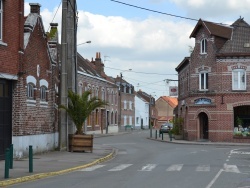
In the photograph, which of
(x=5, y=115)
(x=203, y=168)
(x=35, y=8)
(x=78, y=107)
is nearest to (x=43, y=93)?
(x=78, y=107)

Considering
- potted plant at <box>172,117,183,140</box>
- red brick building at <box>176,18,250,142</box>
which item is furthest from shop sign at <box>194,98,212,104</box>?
potted plant at <box>172,117,183,140</box>

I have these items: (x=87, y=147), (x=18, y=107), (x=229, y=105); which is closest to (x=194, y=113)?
(x=229, y=105)

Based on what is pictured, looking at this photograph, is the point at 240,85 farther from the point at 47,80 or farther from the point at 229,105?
the point at 47,80

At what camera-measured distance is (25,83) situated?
74.7ft

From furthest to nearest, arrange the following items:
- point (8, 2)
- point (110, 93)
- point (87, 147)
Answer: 1. point (110, 93)
2. point (87, 147)
3. point (8, 2)

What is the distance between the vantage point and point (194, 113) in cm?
4638

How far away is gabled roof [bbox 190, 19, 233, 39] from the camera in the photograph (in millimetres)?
45031

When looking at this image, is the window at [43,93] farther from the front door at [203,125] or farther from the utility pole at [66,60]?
the front door at [203,125]

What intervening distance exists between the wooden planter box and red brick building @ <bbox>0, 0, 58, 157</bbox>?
3.98 ft

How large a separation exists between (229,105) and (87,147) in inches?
820

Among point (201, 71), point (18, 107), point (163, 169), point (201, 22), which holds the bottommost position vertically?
point (163, 169)

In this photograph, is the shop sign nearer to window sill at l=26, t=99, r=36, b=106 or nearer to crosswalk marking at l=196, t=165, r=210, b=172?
window sill at l=26, t=99, r=36, b=106

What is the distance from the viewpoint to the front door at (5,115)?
20984 mm

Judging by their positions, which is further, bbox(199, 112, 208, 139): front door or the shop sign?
bbox(199, 112, 208, 139): front door
